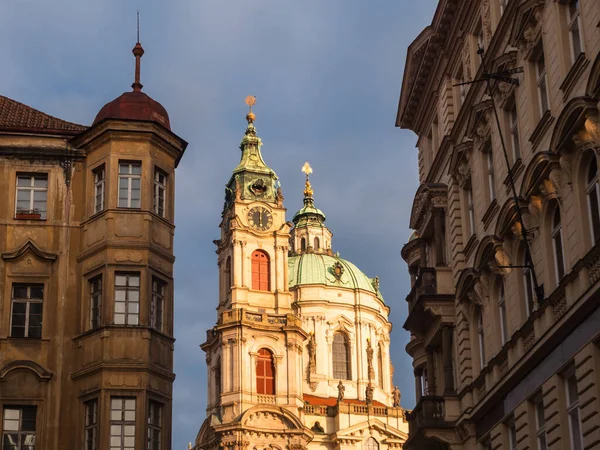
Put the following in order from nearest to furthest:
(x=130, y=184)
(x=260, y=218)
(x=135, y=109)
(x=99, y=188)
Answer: (x=130, y=184) → (x=99, y=188) → (x=135, y=109) → (x=260, y=218)

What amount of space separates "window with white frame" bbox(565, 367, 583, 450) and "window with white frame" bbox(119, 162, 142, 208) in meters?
12.6

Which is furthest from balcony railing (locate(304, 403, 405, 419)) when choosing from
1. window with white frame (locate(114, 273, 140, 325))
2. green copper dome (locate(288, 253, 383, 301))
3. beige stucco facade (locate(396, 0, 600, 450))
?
window with white frame (locate(114, 273, 140, 325))

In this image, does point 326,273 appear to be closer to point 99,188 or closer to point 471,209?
point 471,209

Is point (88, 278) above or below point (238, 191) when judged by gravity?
below

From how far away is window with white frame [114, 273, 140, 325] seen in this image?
103 feet

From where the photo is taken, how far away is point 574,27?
26859 mm

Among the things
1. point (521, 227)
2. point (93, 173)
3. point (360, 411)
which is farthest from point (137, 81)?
point (360, 411)

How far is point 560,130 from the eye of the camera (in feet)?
86.0

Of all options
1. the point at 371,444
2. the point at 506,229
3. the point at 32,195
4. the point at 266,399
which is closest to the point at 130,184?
the point at 32,195

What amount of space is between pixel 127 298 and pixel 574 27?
13284mm

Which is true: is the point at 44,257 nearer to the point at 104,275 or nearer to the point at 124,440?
the point at 104,275

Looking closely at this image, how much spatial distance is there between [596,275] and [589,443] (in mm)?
3401

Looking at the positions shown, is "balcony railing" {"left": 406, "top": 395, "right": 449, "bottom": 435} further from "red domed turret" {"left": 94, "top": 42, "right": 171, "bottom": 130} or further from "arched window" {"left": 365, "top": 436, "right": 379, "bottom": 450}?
"arched window" {"left": 365, "top": 436, "right": 379, "bottom": 450}

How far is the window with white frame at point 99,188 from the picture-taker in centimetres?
3316
